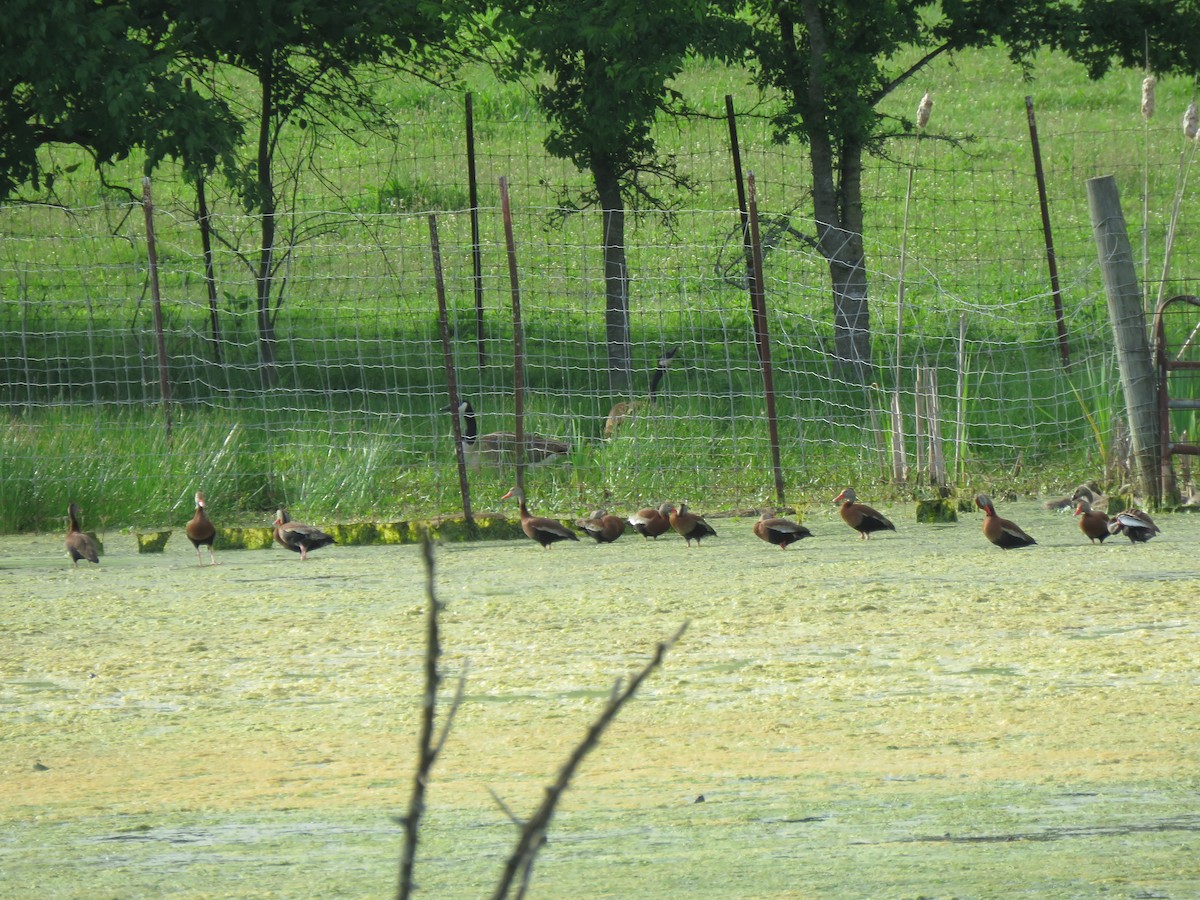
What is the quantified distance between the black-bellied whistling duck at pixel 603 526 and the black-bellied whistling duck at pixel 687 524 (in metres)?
0.36

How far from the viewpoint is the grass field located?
4.18m

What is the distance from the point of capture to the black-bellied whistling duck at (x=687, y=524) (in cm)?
950

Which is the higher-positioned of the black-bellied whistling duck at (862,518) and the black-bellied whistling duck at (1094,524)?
the black-bellied whistling duck at (862,518)

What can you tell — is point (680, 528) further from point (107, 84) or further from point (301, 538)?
point (107, 84)

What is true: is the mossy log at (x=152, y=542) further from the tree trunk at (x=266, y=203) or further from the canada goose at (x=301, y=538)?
the tree trunk at (x=266, y=203)

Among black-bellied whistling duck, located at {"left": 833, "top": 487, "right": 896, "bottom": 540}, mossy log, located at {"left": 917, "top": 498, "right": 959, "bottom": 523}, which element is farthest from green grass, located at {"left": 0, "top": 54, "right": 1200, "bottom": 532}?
black-bellied whistling duck, located at {"left": 833, "top": 487, "right": 896, "bottom": 540}

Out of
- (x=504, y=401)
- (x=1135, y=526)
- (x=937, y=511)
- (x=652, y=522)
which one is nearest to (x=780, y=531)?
(x=652, y=522)

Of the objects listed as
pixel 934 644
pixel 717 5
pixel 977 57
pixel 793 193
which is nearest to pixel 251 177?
pixel 717 5

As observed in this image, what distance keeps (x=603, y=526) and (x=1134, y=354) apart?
3275mm

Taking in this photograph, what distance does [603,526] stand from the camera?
9.87 m

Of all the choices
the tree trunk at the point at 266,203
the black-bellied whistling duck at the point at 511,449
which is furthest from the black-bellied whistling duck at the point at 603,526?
the tree trunk at the point at 266,203

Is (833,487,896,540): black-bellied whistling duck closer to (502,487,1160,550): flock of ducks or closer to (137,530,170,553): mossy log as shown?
(502,487,1160,550): flock of ducks

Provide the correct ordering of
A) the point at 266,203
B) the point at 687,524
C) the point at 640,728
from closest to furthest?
the point at 640,728, the point at 687,524, the point at 266,203

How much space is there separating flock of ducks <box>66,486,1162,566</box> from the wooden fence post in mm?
831
